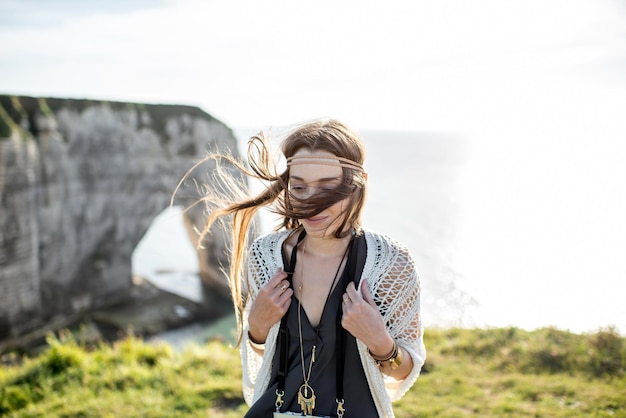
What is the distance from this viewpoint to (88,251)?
20438 mm

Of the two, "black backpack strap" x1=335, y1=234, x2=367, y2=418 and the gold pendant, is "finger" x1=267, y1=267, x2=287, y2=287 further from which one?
the gold pendant

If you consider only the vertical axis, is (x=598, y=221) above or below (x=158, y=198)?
below

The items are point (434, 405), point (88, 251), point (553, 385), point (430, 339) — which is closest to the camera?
point (434, 405)

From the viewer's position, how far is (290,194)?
2295 millimetres

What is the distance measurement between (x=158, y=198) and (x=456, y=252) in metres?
22.8

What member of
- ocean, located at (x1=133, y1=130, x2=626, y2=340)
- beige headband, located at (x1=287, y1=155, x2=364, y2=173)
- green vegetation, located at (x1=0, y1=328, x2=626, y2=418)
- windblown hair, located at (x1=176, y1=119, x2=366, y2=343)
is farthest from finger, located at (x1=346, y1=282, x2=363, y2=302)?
ocean, located at (x1=133, y1=130, x2=626, y2=340)

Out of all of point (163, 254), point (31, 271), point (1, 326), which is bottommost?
point (163, 254)

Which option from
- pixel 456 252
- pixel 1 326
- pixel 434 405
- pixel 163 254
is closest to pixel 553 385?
pixel 434 405

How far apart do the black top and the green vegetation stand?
111 inches

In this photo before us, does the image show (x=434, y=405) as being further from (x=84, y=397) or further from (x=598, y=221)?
(x=598, y=221)

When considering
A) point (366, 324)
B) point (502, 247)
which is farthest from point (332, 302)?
point (502, 247)

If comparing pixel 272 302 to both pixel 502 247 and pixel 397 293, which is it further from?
pixel 502 247

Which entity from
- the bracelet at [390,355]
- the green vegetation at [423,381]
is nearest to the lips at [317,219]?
the bracelet at [390,355]

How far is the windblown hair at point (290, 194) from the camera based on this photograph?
7.23ft
